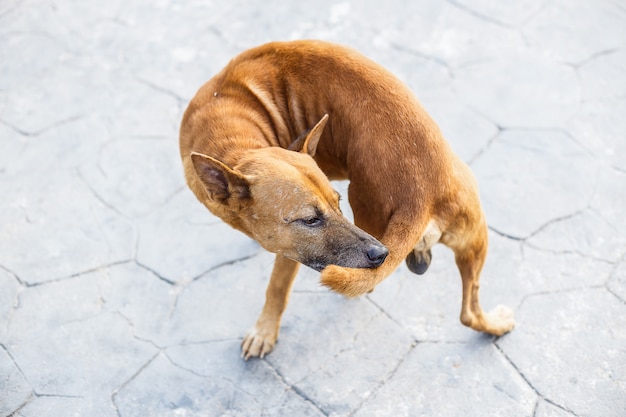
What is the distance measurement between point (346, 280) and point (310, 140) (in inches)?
31.1

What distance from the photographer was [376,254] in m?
3.04

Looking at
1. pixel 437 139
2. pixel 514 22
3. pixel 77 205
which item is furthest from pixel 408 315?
pixel 514 22

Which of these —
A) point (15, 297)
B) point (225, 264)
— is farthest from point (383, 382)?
point (15, 297)

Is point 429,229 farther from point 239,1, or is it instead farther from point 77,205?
point 239,1

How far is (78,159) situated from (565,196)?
3483 millimetres

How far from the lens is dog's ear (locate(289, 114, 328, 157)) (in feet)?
10.8

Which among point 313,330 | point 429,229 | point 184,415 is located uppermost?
point 429,229

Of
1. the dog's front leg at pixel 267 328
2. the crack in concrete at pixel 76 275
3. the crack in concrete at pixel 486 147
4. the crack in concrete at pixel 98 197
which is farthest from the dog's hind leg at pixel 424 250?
the crack in concrete at pixel 98 197

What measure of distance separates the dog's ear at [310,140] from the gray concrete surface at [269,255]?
4.05 feet

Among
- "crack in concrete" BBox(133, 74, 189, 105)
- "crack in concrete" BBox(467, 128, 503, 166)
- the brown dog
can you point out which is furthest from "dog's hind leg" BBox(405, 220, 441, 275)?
"crack in concrete" BBox(133, 74, 189, 105)

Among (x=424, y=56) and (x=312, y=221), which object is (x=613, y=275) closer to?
(x=312, y=221)

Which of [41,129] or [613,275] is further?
[41,129]

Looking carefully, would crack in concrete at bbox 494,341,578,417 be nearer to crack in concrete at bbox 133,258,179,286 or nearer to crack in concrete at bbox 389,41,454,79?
crack in concrete at bbox 133,258,179,286

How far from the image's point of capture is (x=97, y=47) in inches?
232
